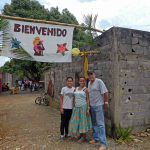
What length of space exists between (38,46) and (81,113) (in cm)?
203

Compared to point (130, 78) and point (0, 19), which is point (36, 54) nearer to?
point (0, 19)

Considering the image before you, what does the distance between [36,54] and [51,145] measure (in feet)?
7.53

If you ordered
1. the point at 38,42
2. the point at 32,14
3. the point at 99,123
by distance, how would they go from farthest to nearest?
the point at 32,14 → the point at 38,42 → the point at 99,123

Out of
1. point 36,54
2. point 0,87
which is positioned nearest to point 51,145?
point 36,54

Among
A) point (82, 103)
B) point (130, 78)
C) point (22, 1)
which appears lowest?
point (82, 103)

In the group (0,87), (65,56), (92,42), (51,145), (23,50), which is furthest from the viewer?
(0,87)

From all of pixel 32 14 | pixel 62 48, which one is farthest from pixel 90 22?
pixel 32 14

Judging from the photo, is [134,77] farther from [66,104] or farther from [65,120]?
[65,120]

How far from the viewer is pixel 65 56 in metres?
7.10

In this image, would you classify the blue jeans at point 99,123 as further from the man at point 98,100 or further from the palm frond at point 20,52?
the palm frond at point 20,52

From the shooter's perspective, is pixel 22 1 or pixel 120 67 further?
pixel 22 1

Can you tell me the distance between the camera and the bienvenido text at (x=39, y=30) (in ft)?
21.6

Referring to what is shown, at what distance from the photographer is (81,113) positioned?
6.25 meters


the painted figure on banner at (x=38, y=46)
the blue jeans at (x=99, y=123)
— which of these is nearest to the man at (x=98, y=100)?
the blue jeans at (x=99, y=123)
